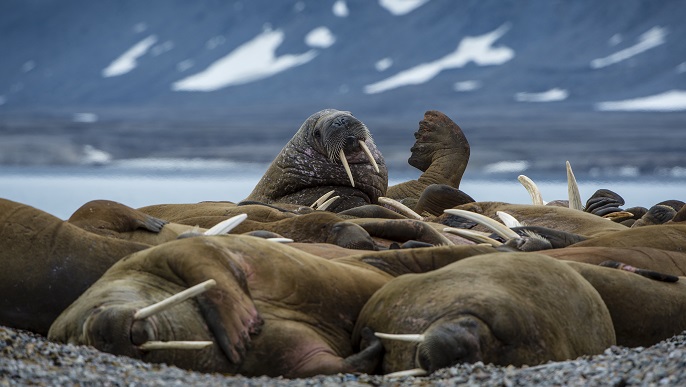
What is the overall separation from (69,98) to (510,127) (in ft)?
92.1

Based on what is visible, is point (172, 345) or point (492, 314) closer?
point (172, 345)

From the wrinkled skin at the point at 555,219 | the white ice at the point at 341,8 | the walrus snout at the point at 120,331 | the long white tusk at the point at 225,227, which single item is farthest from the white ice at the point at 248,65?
the walrus snout at the point at 120,331

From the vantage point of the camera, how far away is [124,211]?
648 cm

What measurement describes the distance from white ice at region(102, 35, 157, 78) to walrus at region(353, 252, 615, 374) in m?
70.7

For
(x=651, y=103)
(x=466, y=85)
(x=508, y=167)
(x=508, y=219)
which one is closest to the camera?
(x=508, y=219)

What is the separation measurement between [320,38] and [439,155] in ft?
215

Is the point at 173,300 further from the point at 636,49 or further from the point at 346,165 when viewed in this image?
the point at 636,49

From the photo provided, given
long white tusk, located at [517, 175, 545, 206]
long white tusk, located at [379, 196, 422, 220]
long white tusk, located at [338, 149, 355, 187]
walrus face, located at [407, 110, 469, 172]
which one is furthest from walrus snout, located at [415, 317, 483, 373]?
walrus face, located at [407, 110, 469, 172]

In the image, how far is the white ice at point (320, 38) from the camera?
75.8 meters

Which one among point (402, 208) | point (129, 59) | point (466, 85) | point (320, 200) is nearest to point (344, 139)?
point (320, 200)

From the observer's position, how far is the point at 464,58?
74.1 metres

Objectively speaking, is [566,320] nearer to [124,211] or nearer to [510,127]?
[124,211]

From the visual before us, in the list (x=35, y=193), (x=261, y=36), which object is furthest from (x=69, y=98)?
(x=35, y=193)

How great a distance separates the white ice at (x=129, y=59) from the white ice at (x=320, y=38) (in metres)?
9.47
